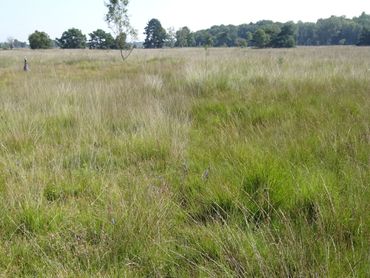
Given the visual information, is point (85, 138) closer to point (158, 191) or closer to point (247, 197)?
point (158, 191)

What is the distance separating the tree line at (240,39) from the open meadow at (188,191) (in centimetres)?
4297

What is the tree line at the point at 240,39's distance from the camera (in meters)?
69.7

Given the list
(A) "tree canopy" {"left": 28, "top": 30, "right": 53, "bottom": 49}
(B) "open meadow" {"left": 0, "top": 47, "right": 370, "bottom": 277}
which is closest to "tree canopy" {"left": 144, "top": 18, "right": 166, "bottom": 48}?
(A) "tree canopy" {"left": 28, "top": 30, "right": 53, "bottom": 49}

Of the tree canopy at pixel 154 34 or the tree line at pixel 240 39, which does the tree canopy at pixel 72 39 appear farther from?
the tree canopy at pixel 154 34

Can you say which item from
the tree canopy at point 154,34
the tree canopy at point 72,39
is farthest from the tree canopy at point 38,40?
the tree canopy at point 154,34

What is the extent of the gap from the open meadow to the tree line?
42965 mm

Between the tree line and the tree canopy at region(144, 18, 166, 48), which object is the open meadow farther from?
the tree canopy at region(144, 18, 166, 48)

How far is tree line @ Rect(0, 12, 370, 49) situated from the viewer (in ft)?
229

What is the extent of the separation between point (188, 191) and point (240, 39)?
99.2 metres

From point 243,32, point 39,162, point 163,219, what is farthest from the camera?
point 243,32

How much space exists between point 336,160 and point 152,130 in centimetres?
222

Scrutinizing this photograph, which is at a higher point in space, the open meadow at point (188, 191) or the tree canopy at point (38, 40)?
the tree canopy at point (38, 40)

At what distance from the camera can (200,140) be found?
403cm

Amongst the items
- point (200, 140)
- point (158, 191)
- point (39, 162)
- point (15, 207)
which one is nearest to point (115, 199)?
point (158, 191)
